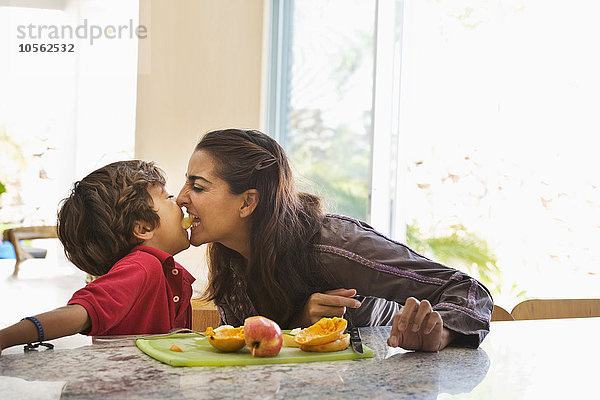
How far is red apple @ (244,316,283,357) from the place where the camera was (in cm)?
112

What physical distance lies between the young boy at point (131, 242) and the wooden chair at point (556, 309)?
0.97 metres

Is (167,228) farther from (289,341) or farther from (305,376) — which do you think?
(305,376)

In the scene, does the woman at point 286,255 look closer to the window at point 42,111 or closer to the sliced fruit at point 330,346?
the sliced fruit at point 330,346

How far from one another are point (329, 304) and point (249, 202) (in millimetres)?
384

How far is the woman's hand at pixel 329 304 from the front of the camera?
1457 mm

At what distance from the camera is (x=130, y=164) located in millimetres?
1739

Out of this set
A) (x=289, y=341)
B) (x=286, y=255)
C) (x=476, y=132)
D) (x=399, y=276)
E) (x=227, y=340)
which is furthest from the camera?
(x=476, y=132)

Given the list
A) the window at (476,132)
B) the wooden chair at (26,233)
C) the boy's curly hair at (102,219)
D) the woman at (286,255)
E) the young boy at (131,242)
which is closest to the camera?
the young boy at (131,242)

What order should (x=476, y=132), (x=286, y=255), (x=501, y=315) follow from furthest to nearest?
(x=476, y=132)
(x=501, y=315)
(x=286, y=255)

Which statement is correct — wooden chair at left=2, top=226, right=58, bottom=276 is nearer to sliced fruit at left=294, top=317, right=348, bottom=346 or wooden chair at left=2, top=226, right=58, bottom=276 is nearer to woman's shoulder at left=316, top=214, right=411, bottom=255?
woman's shoulder at left=316, top=214, right=411, bottom=255

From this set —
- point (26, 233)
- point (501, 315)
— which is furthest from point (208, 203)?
point (26, 233)

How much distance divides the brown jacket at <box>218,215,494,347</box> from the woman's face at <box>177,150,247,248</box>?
202 mm

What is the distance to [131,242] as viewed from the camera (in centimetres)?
163

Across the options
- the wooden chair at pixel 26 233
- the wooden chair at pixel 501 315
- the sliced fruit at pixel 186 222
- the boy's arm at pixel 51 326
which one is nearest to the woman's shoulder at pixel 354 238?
the sliced fruit at pixel 186 222
